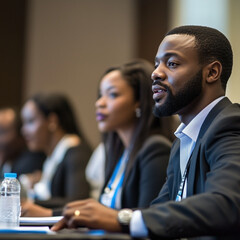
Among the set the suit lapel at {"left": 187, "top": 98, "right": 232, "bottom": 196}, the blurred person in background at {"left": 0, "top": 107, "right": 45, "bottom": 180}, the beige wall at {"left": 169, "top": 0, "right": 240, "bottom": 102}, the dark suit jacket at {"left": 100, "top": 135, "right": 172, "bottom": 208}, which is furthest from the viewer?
the beige wall at {"left": 169, "top": 0, "right": 240, "bottom": 102}

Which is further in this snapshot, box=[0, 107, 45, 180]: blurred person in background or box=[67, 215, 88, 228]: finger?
box=[0, 107, 45, 180]: blurred person in background

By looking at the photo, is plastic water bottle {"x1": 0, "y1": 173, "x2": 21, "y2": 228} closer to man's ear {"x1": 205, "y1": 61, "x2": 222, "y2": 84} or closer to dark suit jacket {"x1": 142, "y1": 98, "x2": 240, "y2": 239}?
dark suit jacket {"x1": 142, "y1": 98, "x2": 240, "y2": 239}

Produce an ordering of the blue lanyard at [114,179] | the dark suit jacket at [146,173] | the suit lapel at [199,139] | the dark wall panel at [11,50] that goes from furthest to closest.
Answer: the dark wall panel at [11,50]
the blue lanyard at [114,179]
the dark suit jacket at [146,173]
the suit lapel at [199,139]

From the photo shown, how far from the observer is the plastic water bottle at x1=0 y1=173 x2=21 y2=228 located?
186 centimetres

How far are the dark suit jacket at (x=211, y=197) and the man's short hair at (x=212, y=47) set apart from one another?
0.73ft

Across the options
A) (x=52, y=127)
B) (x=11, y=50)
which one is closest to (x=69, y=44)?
(x=11, y=50)

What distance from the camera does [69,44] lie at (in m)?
6.90

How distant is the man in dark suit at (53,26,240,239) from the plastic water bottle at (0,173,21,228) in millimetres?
344

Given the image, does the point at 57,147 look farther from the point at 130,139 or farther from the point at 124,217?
the point at 124,217

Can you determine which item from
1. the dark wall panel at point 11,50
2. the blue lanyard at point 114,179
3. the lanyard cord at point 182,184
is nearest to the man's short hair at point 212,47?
the lanyard cord at point 182,184

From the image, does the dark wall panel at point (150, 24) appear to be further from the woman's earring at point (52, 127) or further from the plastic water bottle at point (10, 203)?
the plastic water bottle at point (10, 203)

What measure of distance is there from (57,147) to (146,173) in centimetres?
179

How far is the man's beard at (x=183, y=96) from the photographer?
71.4 inches

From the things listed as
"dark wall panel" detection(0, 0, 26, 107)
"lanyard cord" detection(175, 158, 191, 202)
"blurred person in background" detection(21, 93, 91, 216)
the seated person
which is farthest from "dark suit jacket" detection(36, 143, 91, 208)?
"dark wall panel" detection(0, 0, 26, 107)
